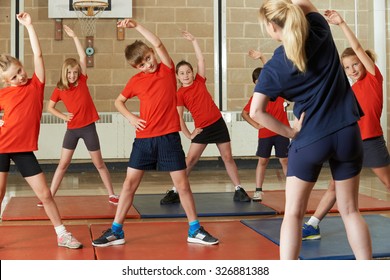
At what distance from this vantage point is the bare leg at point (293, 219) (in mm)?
2639

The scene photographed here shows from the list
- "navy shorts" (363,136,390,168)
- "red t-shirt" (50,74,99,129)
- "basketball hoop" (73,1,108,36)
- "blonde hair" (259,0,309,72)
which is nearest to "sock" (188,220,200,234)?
"navy shorts" (363,136,390,168)

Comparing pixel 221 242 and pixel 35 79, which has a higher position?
pixel 35 79

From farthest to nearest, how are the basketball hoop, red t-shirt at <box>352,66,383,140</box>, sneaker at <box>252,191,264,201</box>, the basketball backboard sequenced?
the basketball backboard < the basketball hoop < sneaker at <box>252,191,264,201</box> < red t-shirt at <box>352,66,383,140</box>

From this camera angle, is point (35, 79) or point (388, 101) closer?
point (35, 79)

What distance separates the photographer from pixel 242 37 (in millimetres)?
9477

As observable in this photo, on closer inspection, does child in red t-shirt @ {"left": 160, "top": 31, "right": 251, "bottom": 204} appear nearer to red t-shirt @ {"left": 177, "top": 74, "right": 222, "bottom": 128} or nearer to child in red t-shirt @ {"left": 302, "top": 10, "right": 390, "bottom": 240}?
red t-shirt @ {"left": 177, "top": 74, "right": 222, "bottom": 128}

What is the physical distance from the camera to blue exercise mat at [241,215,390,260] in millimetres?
3572

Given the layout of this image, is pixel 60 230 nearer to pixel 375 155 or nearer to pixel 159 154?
pixel 159 154

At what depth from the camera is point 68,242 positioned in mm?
3930

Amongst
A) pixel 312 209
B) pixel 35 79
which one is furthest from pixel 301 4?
pixel 312 209

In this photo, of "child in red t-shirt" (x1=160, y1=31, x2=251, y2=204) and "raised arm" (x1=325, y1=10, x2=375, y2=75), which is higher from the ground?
"raised arm" (x1=325, y1=10, x2=375, y2=75)

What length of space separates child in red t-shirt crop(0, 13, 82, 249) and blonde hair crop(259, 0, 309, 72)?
75.7 inches
